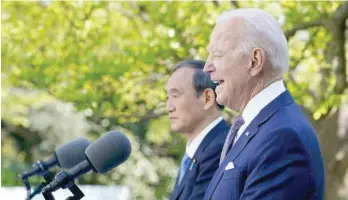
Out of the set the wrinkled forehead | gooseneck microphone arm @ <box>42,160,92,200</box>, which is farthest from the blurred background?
gooseneck microphone arm @ <box>42,160,92,200</box>

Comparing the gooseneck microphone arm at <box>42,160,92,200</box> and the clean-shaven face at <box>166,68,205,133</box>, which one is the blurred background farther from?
the gooseneck microphone arm at <box>42,160,92,200</box>

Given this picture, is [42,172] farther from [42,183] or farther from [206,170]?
[206,170]

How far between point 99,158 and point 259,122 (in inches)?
26.2

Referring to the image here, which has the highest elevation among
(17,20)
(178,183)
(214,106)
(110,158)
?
(17,20)

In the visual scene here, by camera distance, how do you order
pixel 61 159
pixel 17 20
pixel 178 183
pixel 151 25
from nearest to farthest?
pixel 61 159
pixel 178 183
pixel 151 25
pixel 17 20

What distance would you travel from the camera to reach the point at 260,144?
2.57 meters

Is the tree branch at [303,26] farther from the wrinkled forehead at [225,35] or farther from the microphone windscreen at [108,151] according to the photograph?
the wrinkled forehead at [225,35]

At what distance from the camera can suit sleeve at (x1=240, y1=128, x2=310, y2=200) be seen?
96.3 inches

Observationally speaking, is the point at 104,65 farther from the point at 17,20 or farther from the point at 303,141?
the point at 303,141

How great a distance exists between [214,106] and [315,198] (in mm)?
1956

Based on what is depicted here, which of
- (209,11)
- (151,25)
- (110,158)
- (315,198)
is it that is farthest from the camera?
(151,25)

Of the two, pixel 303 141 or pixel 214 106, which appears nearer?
pixel 303 141

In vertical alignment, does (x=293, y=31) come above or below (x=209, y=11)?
below

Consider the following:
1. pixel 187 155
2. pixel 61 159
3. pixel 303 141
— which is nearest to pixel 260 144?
pixel 303 141
